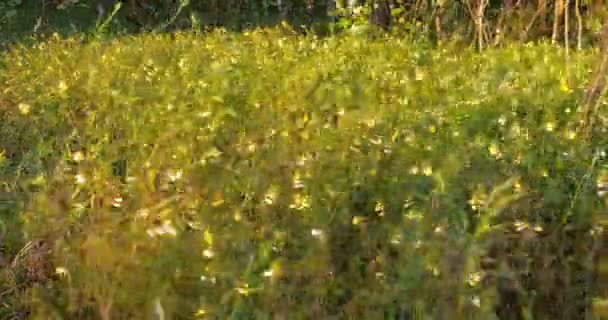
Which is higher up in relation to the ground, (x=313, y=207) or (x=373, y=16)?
(x=313, y=207)

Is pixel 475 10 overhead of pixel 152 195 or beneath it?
beneath

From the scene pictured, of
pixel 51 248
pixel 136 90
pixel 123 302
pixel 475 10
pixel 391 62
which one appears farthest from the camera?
pixel 475 10

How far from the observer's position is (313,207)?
2.75 meters

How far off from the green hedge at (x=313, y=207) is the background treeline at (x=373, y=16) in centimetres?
173

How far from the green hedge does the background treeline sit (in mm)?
1732

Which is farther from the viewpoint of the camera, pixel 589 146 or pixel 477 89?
pixel 477 89

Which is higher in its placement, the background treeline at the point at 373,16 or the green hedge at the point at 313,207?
the green hedge at the point at 313,207

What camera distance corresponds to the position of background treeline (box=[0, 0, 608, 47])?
6.35 meters

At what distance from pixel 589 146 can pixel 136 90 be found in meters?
1.59

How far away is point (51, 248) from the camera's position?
321cm

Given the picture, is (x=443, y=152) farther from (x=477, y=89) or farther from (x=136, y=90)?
(x=136, y=90)

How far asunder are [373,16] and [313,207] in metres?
5.07

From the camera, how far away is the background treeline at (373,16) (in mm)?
6352

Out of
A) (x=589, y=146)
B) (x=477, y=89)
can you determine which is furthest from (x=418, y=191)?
(x=477, y=89)
